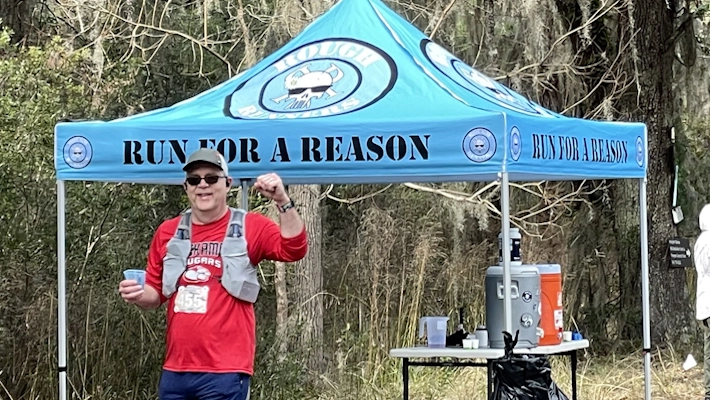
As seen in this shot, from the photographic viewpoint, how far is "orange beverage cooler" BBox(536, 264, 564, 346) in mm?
6906

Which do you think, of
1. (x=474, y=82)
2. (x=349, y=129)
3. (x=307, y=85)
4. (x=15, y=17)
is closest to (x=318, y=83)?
(x=307, y=85)

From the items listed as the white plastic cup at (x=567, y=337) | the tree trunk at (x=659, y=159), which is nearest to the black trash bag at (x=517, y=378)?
the white plastic cup at (x=567, y=337)

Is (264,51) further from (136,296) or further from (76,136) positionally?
(136,296)

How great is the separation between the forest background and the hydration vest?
3.35 metres

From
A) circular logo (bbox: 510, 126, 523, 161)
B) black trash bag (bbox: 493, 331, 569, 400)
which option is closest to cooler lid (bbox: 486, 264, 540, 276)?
black trash bag (bbox: 493, 331, 569, 400)

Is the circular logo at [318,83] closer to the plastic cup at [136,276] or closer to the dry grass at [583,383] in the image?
the plastic cup at [136,276]

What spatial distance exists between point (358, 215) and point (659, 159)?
3237 millimetres

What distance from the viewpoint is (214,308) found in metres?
5.08

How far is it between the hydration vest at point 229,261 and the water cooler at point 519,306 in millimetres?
1918

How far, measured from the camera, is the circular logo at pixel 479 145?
5703 mm

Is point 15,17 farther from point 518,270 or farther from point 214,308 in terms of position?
point 214,308

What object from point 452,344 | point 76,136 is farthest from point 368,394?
point 76,136

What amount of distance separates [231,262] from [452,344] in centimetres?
224

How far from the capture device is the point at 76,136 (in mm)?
6137
